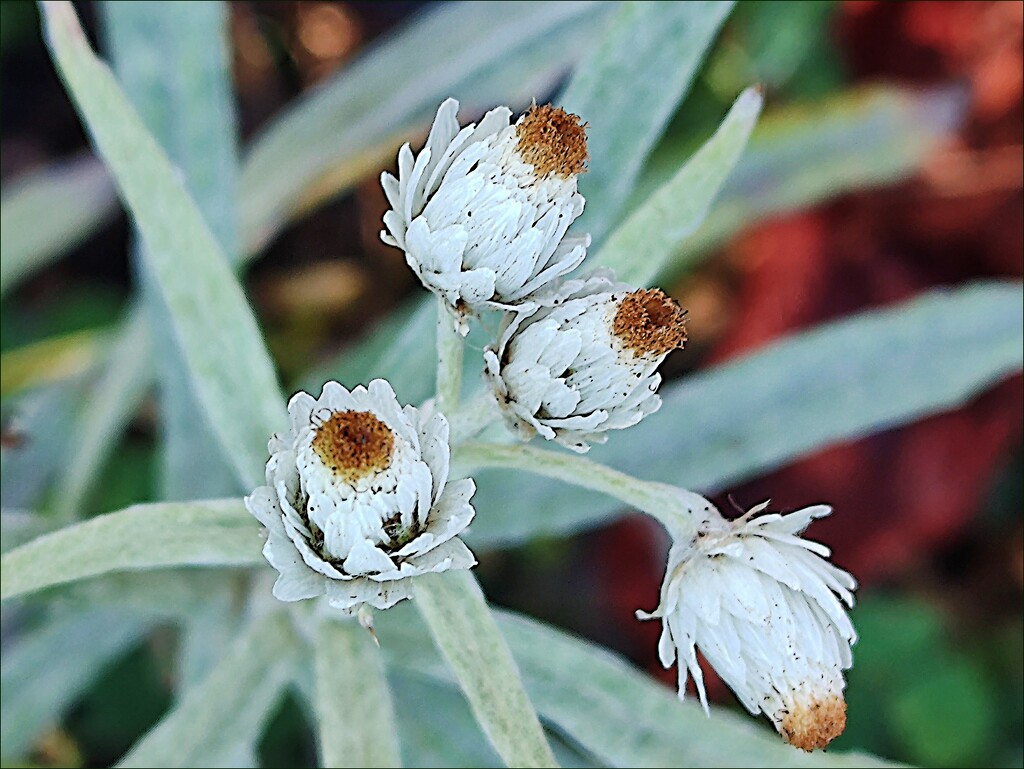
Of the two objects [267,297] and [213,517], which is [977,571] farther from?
[213,517]

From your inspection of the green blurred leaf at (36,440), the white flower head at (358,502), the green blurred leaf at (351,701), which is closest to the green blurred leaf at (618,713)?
the green blurred leaf at (351,701)

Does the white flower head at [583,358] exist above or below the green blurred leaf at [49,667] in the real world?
above

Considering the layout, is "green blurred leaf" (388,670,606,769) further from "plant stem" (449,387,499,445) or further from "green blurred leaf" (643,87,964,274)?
"green blurred leaf" (643,87,964,274)

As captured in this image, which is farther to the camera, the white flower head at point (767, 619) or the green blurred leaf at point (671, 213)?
the green blurred leaf at point (671, 213)

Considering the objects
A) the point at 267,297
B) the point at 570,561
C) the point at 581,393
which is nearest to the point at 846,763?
the point at 581,393

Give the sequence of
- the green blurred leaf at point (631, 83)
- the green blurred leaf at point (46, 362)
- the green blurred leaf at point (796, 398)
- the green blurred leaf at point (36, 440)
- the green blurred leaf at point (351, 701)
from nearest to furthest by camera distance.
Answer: the green blurred leaf at point (351, 701) < the green blurred leaf at point (631, 83) < the green blurred leaf at point (796, 398) < the green blurred leaf at point (36, 440) < the green blurred leaf at point (46, 362)

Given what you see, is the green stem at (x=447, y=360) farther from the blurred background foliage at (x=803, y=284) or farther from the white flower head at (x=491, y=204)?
the blurred background foliage at (x=803, y=284)
